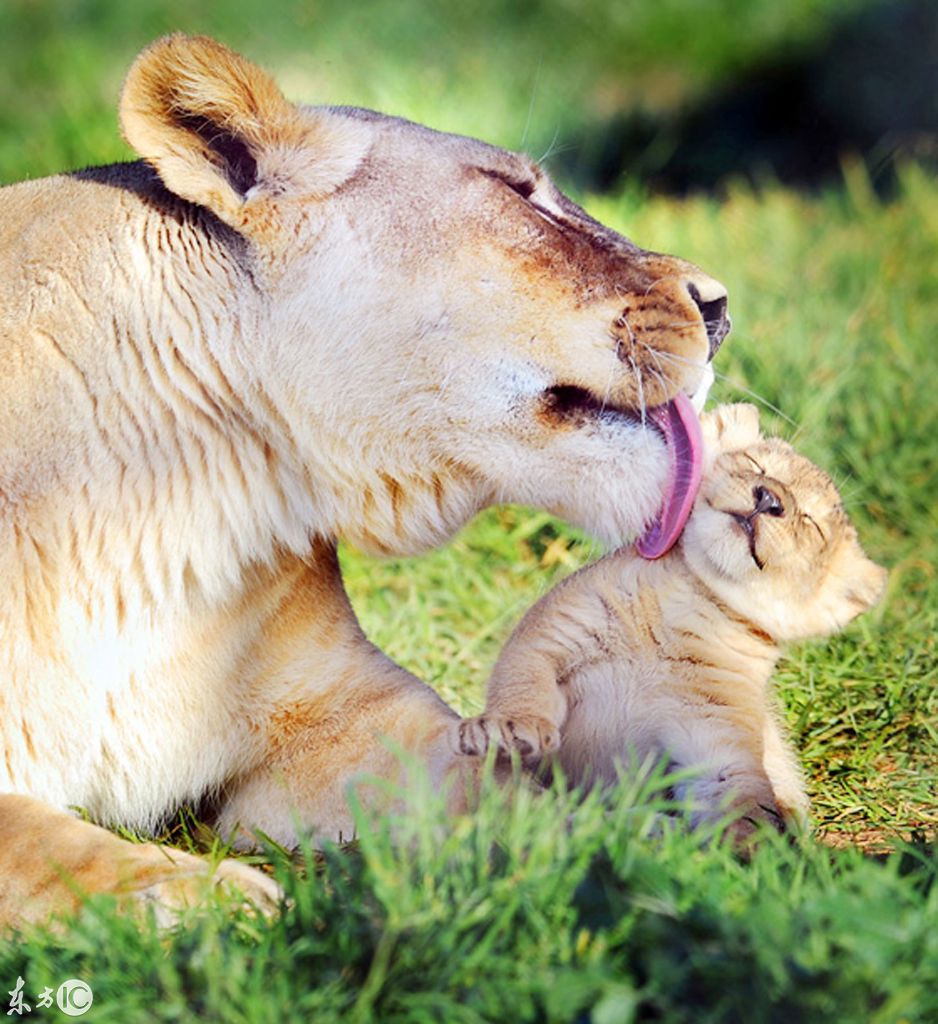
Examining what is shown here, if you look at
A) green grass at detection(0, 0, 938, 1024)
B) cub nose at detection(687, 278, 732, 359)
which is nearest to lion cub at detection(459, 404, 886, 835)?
green grass at detection(0, 0, 938, 1024)

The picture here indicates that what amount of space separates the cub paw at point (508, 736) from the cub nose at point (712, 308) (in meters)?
0.66

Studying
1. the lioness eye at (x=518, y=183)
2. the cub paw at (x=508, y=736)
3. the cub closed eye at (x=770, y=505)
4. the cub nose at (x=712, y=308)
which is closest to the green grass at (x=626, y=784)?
the cub paw at (x=508, y=736)

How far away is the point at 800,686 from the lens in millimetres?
3537

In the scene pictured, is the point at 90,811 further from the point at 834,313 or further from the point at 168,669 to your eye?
the point at 834,313

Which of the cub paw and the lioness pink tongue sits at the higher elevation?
the lioness pink tongue

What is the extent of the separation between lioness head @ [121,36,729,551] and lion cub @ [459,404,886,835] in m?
0.26

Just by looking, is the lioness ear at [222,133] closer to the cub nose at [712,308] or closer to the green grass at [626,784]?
the cub nose at [712,308]

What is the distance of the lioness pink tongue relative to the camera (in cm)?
265

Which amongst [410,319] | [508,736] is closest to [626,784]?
[508,736]

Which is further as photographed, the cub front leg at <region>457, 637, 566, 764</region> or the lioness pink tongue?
the lioness pink tongue
